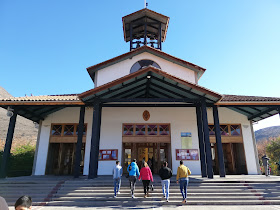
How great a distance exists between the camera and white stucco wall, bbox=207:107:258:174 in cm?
1262

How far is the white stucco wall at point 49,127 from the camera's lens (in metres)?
12.4

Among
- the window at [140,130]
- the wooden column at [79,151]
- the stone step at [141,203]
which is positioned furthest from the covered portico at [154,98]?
the window at [140,130]

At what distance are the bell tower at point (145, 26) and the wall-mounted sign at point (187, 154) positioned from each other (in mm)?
8209

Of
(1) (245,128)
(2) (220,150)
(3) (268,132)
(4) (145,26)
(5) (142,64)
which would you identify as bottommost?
(2) (220,150)

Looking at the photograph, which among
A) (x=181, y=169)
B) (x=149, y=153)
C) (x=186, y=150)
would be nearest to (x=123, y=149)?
(x=149, y=153)

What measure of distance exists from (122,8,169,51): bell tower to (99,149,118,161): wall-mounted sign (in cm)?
825

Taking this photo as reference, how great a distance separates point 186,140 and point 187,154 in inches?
36.3

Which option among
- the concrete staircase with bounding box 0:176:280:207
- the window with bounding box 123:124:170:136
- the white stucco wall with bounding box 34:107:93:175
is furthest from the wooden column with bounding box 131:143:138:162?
the concrete staircase with bounding box 0:176:280:207

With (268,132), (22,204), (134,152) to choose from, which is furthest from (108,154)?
(268,132)

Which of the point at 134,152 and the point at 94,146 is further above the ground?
the point at 94,146

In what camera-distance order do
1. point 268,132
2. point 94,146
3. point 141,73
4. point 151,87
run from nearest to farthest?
1. point 141,73
2. point 94,146
3. point 151,87
4. point 268,132

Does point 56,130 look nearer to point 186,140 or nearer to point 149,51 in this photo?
point 149,51

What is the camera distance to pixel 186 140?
41.5ft

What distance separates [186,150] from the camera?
12445mm
